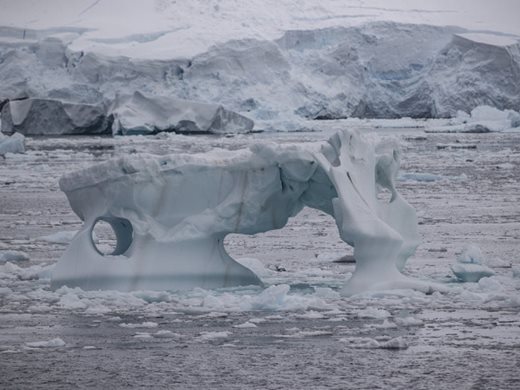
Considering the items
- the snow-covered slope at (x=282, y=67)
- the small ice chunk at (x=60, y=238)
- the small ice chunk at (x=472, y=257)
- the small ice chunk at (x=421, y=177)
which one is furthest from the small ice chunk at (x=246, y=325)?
the snow-covered slope at (x=282, y=67)

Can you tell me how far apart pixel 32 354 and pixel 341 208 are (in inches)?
87.6

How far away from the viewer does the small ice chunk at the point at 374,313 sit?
20.2 feet

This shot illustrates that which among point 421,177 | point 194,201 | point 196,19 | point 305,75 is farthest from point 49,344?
point 196,19

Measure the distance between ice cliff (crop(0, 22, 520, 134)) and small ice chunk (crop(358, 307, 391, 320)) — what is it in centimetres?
2570

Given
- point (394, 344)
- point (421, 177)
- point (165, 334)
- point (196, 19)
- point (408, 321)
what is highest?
point (196, 19)

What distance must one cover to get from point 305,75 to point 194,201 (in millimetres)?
28759

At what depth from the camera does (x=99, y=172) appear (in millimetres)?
7285

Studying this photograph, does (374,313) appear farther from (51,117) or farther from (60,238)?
(51,117)

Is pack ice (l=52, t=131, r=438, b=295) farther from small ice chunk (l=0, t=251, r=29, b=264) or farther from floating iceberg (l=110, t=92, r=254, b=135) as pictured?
floating iceberg (l=110, t=92, r=254, b=135)

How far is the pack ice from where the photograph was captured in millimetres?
7227

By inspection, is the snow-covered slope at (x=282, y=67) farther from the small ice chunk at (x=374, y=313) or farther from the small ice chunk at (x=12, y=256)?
the small ice chunk at (x=374, y=313)

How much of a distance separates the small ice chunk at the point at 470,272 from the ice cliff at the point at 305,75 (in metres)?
24.7

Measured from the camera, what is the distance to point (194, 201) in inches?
292

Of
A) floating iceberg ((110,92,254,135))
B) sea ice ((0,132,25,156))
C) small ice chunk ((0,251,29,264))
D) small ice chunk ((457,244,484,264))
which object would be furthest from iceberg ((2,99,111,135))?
small ice chunk ((457,244,484,264))
